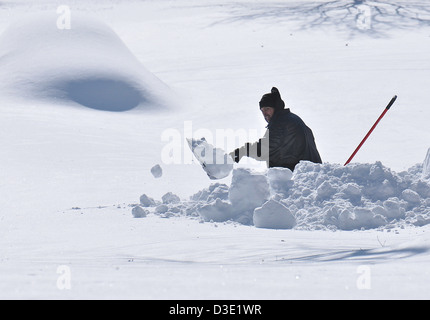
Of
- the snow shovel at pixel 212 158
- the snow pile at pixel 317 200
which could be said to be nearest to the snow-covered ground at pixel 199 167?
the snow pile at pixel 317 200

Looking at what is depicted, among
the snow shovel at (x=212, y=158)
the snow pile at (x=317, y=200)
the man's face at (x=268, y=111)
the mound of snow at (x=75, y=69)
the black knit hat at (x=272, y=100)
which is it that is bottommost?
the snow pile at (x=317, y=200)

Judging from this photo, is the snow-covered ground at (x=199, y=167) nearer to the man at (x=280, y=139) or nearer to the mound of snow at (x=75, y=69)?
the mound of snow at (x=75, y=69)

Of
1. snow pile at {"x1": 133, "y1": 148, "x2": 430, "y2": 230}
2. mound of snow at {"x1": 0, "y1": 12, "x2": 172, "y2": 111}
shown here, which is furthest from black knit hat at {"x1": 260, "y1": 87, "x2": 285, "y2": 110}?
mound of snow at {"x1": 0, "y1": 12, "x2": 172, "y2": 111}

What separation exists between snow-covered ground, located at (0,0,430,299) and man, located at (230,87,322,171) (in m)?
0.78

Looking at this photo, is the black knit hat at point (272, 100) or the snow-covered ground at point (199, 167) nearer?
the snow-covered ground at point (199, 167)

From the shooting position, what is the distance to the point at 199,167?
9445mm

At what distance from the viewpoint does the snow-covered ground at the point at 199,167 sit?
3960 millimetres

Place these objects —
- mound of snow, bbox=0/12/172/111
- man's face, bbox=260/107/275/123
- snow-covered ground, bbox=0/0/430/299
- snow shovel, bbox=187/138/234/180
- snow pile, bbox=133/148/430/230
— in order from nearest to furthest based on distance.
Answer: snow-covered ground, bbox=0/0/430/299, snow pile, bbox=133/148/430/230, snow shovel, bbox=187/138/234/180, man's face, bbox=260/107/275/123, mound of snow, bbox=0/12/172/111

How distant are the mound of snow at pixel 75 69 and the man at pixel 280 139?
5981 millimetres

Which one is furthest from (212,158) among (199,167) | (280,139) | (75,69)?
(75,69)

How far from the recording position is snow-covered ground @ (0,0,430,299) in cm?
396

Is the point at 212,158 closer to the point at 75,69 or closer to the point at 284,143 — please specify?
the point at 284,143

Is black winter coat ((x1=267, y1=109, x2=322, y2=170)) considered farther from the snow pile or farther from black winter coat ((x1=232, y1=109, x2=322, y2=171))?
the snow pile

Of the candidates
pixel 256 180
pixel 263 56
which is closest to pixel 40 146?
pixel 256 180
